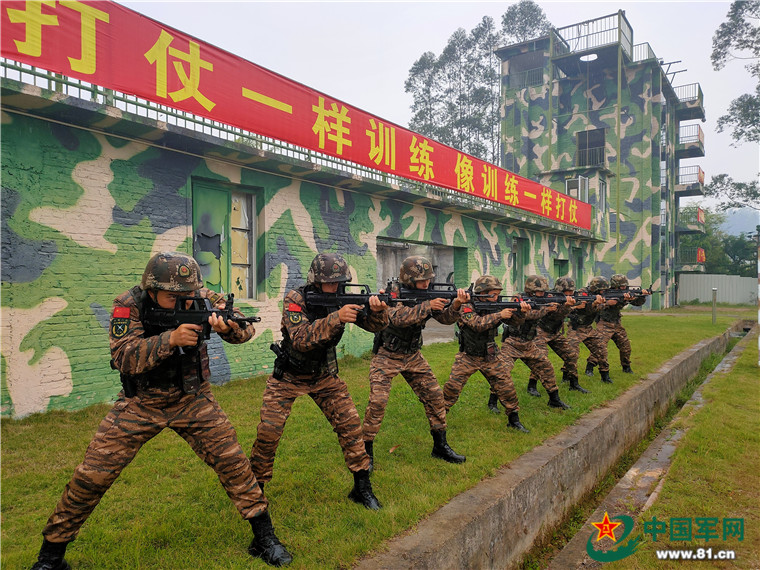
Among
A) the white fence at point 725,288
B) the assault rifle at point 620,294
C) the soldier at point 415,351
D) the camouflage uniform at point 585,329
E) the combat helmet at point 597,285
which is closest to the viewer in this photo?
the soldier at point 415,351

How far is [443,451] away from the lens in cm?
484

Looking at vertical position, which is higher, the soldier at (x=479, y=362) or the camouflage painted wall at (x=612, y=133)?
the camouflage painted wall at (x=612, y=133)

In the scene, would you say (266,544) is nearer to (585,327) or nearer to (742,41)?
(585,327)

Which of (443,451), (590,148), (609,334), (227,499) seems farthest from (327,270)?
(590,148)

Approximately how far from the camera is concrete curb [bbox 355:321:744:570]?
319cm

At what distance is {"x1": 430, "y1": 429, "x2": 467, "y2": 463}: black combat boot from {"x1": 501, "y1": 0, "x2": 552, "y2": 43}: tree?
4053cm

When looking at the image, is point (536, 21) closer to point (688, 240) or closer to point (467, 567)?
point (688, 240)

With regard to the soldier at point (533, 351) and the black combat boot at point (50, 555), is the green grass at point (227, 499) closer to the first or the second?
the black combat boot at point (50, 555)

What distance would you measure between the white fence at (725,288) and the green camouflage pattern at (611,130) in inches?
241

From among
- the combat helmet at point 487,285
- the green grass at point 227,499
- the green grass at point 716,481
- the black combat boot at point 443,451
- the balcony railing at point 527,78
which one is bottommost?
the green grass at point 716,481

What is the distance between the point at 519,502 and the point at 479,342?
1946 millimetres

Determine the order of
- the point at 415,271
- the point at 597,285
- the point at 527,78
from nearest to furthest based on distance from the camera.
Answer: the point at 415,271
the point at 597,285
the point at 527,78

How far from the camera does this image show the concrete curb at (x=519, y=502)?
3.19 meters

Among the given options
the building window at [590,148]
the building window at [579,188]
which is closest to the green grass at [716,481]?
the building window at [579,188]
